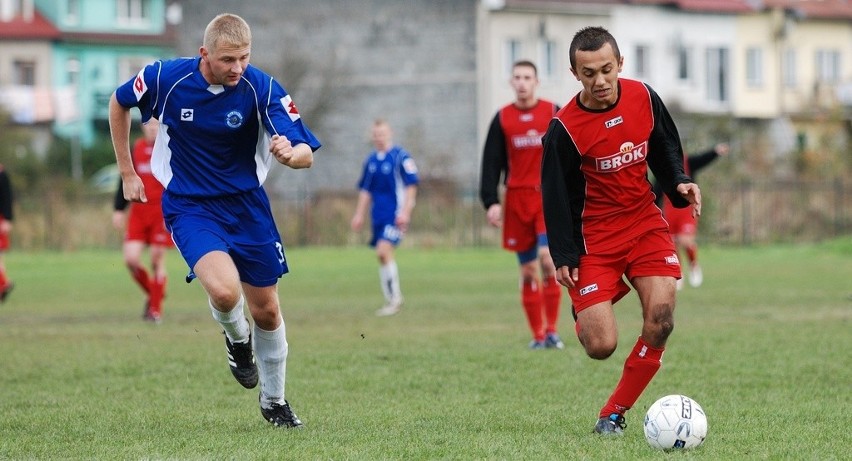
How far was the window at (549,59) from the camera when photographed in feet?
153

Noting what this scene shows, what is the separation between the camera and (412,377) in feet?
33.3

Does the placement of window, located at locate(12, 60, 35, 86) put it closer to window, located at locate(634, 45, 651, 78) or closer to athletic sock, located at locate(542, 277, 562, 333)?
window, located at locate(634, 45, 651, 78)

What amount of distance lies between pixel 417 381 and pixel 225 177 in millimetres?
2926

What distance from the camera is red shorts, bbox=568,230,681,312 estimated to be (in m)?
7.28

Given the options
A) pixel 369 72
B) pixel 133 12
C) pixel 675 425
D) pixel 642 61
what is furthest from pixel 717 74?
pixel 675 425

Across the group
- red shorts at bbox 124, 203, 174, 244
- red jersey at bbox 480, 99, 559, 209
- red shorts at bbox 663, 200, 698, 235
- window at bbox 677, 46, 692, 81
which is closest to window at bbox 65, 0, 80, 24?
window at bbox 677, 46, 692, 81

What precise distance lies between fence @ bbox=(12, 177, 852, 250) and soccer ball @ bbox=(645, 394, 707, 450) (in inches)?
1072

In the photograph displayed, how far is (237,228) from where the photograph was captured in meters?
7.55

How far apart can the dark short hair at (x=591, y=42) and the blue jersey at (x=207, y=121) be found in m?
1.45

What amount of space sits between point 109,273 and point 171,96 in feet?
65.4

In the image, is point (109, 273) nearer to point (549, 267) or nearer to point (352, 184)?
point (549, 267)

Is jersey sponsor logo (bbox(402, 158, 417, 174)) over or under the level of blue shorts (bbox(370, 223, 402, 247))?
over

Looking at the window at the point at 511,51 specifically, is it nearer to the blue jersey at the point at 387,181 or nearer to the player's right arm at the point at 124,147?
the blue jersey at the point at 387,181

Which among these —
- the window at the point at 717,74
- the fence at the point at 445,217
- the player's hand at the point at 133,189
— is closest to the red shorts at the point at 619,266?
the player's hand at the point at 133,189
